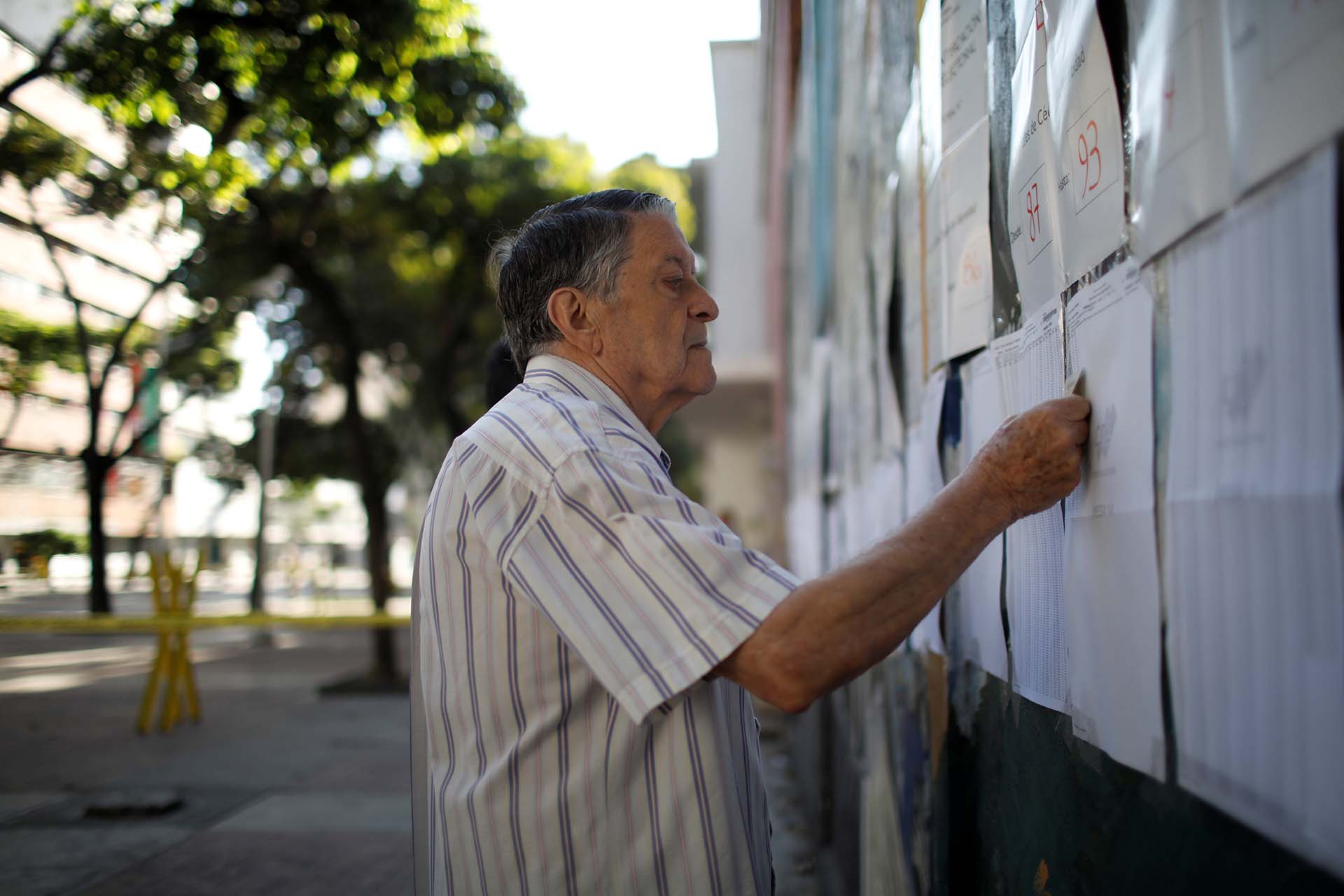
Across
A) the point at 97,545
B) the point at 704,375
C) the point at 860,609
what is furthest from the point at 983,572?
the point at 97,545

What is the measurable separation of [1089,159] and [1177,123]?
0.26 metres

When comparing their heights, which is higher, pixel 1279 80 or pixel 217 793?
pixel 1279 80

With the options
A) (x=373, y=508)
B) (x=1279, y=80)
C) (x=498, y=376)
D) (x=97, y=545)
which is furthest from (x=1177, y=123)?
(x=97, y=545)

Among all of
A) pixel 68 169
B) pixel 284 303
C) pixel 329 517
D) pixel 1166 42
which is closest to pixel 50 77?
pixel 68 169

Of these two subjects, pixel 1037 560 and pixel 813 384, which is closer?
pixel 1037 560

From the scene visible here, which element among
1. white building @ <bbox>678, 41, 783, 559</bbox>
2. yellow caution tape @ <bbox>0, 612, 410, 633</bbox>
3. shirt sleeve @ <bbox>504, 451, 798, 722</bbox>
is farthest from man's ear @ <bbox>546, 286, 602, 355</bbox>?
white building @ <bbox>678, 41, 783, 559</bbox>

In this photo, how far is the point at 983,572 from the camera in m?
1.86

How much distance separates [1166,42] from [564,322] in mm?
1021

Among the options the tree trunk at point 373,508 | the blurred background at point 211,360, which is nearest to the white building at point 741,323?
the blurred background at point 211,360

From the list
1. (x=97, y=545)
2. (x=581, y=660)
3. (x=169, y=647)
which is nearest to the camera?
(x=581, y=660)

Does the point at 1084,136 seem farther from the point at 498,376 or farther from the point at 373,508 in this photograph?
the point at 373,508

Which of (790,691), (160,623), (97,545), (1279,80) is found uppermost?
(1279,80)

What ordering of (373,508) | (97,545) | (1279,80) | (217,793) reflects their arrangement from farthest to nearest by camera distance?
(373,508)
(97,545)
(217,793)
(1279,80)

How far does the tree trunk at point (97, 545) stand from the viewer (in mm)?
11602
